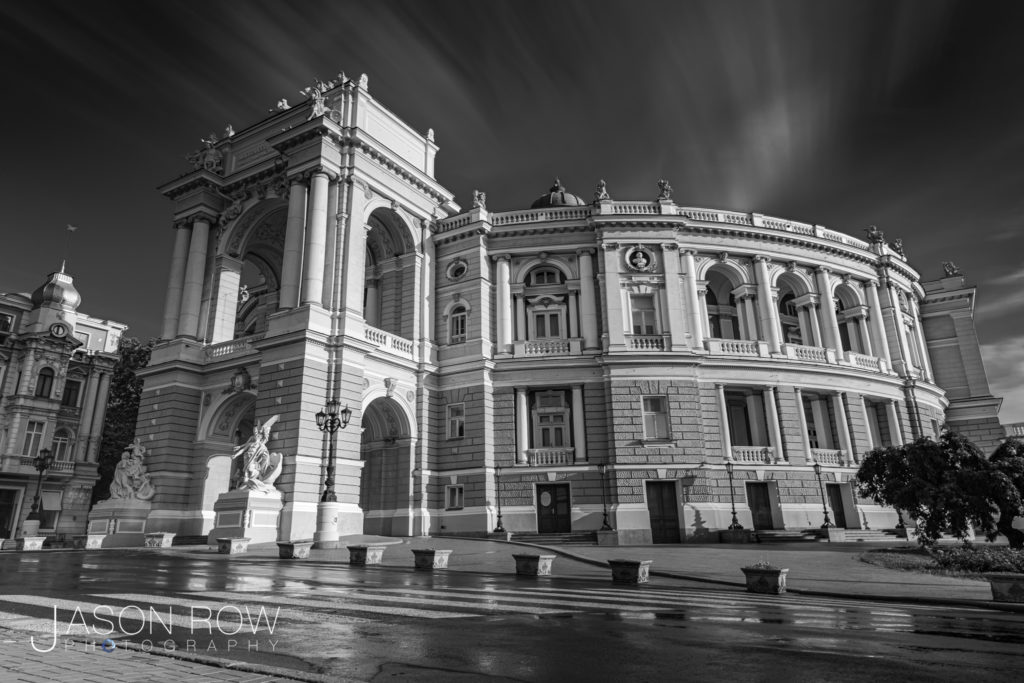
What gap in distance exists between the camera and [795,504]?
98.3 feet

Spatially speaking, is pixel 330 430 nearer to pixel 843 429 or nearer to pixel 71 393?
pixel 843 429

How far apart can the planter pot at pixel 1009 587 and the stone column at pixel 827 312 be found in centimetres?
2509

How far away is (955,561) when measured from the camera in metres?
16.8

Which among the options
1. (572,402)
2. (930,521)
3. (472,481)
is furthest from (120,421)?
(930,521)

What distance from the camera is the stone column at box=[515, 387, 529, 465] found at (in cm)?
3064

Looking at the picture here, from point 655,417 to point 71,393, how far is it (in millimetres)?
46452

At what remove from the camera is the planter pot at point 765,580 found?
1262cm

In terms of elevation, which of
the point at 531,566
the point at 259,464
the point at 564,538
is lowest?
the point at 531,566

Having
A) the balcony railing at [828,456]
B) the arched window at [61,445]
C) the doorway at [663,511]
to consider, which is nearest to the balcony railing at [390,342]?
the doorway at [663,511]

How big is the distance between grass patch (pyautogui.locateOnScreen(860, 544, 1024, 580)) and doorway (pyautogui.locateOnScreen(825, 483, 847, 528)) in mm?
11407

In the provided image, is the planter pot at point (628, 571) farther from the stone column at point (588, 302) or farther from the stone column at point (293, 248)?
the stone column at point (293, 248)

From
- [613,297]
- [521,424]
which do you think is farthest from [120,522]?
[613,297]

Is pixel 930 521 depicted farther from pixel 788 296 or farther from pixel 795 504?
pixel 788 296

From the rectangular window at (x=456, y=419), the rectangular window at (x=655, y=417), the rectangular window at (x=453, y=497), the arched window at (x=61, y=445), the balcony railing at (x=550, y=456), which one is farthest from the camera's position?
the arched window at (x=61, y=445)
